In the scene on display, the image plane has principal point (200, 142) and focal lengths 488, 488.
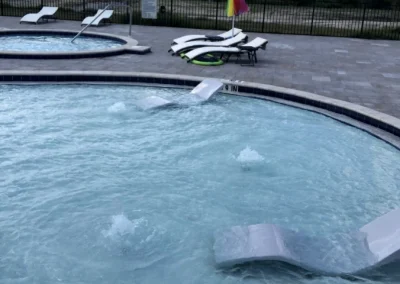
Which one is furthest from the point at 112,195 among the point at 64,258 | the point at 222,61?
the point at 222,61

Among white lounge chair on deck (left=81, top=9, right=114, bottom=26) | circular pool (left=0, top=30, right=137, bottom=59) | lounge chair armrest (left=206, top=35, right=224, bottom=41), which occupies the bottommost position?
circular pool (left=0, top=30, right=137, bottom=59)

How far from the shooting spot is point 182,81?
1105cm

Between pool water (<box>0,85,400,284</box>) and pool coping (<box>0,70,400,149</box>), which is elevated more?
pool coping (<box>0,70,400,149</box>)

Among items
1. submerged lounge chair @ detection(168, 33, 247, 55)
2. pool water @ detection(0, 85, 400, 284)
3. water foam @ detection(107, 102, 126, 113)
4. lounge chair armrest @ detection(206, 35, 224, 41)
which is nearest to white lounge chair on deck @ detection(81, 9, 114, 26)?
lounge chair armrest @ detection(206, 35, 224, 41)

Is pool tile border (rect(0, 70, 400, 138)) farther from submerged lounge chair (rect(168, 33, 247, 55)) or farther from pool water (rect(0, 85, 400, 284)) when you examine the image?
submerged lounge chair (rect(168, 33, 247, 55))

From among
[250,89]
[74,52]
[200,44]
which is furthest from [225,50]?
[74,52]

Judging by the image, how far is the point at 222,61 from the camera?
43.1 feet

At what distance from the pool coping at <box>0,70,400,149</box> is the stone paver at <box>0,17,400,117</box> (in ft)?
1.78

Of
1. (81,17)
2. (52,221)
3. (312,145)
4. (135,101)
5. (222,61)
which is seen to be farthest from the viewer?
(81,17)

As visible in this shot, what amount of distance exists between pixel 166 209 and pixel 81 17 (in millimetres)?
18163

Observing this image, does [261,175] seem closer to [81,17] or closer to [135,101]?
[135,101]

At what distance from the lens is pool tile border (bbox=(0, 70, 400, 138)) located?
31.1ft

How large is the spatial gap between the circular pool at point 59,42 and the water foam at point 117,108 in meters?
4.27

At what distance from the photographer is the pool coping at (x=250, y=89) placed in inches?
343
